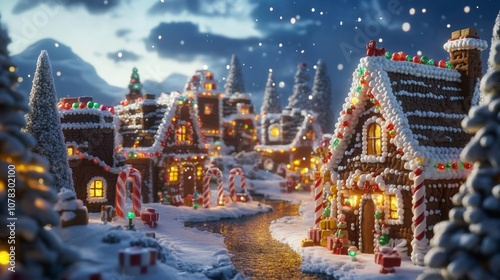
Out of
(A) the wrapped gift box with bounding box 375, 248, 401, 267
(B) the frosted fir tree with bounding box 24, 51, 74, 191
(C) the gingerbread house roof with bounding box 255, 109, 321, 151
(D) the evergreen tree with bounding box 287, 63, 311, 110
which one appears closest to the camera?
(A) the wrapped gift box with bounding box 375, 248, 401, 267

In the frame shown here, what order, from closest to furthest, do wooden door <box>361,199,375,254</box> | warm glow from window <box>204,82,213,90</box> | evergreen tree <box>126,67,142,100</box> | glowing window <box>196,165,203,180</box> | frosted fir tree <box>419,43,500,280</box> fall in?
frosted fir tree <box>419,43,500,280</box> → wooden door <box>361,199,375,254</box> → glowing window <box>196,165,203,180</box> → evergreen tree <box>126,67,142,100</box> → warm glow from window <box>204,82,213,90</box>

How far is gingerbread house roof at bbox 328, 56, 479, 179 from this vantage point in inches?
587

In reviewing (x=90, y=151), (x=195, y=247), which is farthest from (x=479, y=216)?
(x=90, y=151)

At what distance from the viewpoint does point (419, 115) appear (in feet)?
51.3

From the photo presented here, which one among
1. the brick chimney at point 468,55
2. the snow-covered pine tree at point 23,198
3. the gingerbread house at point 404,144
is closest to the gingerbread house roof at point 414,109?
the gingerbread house at point 404,144

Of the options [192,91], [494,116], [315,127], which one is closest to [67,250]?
[494,116]

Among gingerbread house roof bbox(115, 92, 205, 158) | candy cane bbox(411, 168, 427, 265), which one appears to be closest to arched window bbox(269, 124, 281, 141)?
gingerbread house roof bbox(115, 92, 205, 158)

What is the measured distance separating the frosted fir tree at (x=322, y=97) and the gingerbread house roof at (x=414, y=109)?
3925 centimetres

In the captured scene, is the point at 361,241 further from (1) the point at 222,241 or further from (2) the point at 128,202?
(2) the point at 128,202

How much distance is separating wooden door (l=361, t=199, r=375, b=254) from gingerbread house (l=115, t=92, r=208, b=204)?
517 inches

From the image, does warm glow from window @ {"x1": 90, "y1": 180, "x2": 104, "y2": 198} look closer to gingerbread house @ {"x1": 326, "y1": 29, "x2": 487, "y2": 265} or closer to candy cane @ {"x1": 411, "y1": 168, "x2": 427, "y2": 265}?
gingerbread house @ {"x1": 326, "y1": 29, "x2": 487, "y2": 265}

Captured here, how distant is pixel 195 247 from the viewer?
17.1 metres

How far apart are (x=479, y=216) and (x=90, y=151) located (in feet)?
64.8

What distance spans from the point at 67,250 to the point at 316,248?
11.2 m
